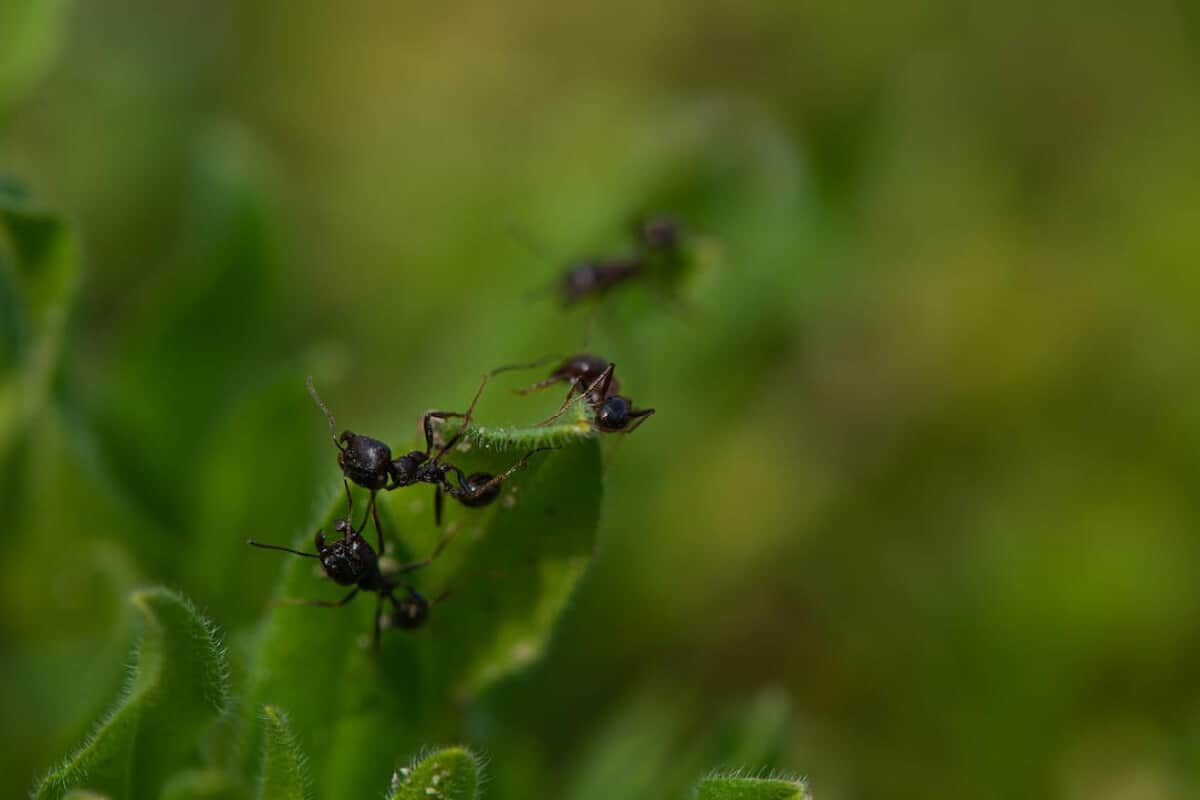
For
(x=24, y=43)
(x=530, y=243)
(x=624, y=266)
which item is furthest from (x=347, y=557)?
(x=530, y=243)

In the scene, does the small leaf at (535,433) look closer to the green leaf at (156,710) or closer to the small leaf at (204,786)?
the green leaf at (156,710)

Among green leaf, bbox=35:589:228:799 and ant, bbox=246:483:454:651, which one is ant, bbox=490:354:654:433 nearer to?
ant, bbox=246:483:454:651

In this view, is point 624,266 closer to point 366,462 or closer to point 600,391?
point 600,391

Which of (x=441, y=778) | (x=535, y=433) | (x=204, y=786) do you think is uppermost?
(x=535, y=433)

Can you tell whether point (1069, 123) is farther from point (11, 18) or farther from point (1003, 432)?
point (11, 18)

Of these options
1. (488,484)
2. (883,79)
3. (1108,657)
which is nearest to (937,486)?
(1108,657)

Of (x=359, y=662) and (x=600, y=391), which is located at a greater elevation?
(x=600, y=391)

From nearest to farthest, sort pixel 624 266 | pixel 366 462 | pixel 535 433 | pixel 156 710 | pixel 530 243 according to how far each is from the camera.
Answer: pixel 535 433 < pixel 156 710 < pixel 366 462 < pixel 624 266 < pixel 530 243

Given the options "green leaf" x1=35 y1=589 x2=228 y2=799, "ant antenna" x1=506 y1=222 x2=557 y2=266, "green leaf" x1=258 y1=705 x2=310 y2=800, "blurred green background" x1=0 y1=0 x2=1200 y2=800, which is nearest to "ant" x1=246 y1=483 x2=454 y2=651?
"green leaf" x1=35 y1=589 x2=228 y2=799
